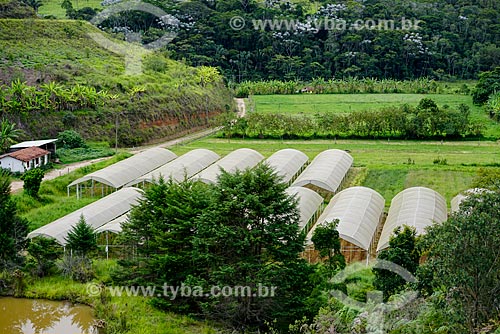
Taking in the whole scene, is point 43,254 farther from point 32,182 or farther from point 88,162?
point 88,162

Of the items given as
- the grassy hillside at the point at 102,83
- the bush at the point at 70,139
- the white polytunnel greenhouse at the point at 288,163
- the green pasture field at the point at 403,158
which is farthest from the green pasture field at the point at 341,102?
the bush at the point at 70,139

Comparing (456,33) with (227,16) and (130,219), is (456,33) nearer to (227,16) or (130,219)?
(227,16)

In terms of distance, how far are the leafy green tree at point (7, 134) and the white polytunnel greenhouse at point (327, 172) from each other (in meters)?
18.2

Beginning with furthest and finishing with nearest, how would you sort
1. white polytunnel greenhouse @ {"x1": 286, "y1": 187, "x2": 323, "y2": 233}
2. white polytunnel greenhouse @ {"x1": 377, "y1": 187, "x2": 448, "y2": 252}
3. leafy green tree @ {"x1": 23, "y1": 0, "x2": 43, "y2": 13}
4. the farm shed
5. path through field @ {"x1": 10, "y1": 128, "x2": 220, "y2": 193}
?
leafy green tree @ {"x1": 23, "y1": 0, "x2": 43, "y2": 13}, the farm shed, path through field @ {"x1": 10, "y1": 128, "x2": 220, "y2": 193}, white polytunnel greenhouse @ {"x1": 286, "y1": 187, "x2": 323, "y2": 233}, white polytunnel greenhouse @ {"x1": 377, "y1": 187, "x2": 448, "y2": 252}

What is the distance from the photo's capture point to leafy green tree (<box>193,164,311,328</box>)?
1933 centimetres

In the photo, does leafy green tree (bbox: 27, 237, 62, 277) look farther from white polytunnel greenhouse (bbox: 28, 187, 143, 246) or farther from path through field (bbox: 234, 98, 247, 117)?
path through field (bbox: 234, 98, 247, 117)

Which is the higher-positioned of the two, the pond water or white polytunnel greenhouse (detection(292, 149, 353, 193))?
white polytunnel greenhouse (detection(292, 149, 353, 193))

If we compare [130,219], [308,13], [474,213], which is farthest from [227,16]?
[474,213]

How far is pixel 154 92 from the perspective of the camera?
173 ft

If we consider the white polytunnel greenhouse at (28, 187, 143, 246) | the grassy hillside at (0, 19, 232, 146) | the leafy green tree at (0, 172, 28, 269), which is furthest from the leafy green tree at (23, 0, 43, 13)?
the leafy green tree at (0, 172, 28, 269)

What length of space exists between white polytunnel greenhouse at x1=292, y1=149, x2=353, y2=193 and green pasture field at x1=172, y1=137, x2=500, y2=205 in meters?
1.35

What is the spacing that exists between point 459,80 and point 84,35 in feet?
164

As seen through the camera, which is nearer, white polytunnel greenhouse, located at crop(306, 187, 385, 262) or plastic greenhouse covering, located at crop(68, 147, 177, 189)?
white polytunnel greenhouse, located at crop(306, 187, 385, 262)

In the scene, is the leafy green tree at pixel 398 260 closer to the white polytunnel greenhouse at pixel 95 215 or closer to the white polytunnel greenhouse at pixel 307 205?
the white polytunnel greenhouse at pixel 307 205
